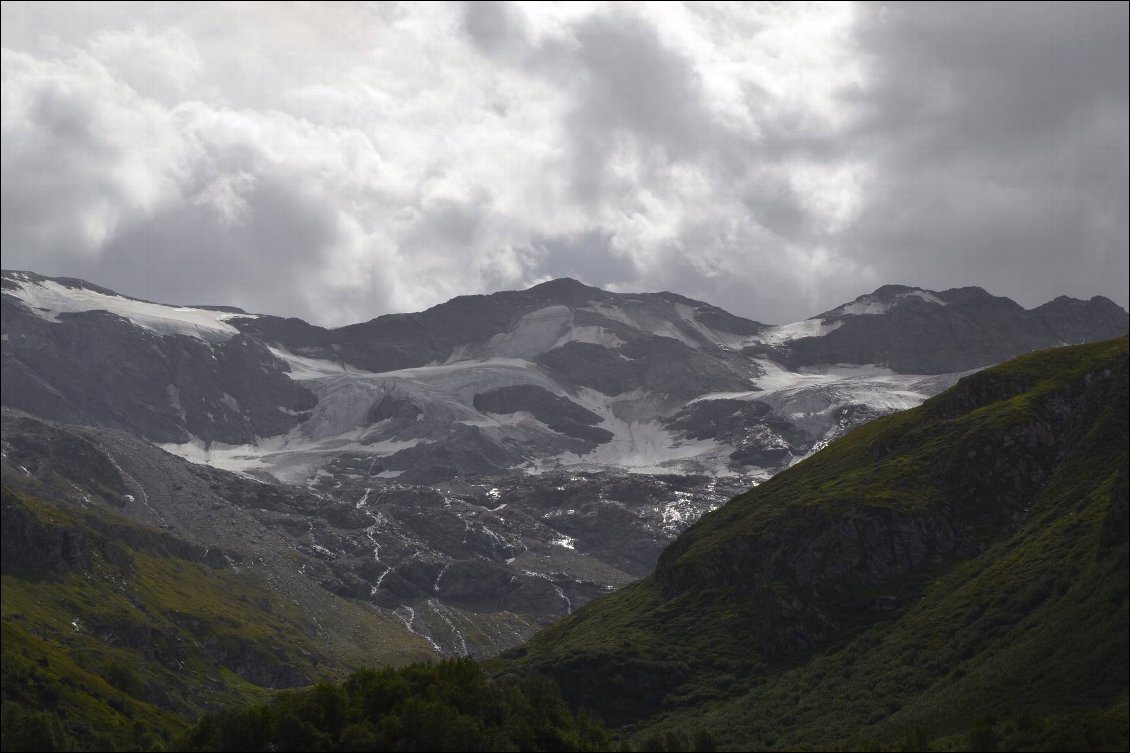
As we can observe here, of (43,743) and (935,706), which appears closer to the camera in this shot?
(935,706)

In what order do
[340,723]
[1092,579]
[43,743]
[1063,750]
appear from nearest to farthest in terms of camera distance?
[1063,750] < [340,723] < [1092,579] < [43,743]

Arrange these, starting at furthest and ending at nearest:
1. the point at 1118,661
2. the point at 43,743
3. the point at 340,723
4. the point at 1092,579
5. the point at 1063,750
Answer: the point at 43,743
the point at 1092,579
the point at 340,723
the point at 1118,661
the point at 1063,750

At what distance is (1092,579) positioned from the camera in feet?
600

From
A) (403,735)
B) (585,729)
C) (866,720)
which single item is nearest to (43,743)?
(403,735)

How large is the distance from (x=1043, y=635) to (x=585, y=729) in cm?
6511

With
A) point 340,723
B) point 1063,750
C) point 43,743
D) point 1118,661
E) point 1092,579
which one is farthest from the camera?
point 43,743

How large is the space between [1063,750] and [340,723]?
88.7 meters

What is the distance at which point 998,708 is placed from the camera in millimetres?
167875

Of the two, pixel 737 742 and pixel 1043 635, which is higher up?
pixel 1043 635

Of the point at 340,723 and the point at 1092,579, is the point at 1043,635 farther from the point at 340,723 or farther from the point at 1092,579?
the point at 340,723

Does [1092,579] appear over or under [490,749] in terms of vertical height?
over

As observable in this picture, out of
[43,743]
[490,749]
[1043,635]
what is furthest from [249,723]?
[1043,635]

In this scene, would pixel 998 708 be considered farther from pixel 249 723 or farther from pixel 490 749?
pixel 249 723

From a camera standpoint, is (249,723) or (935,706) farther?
(935,706)
